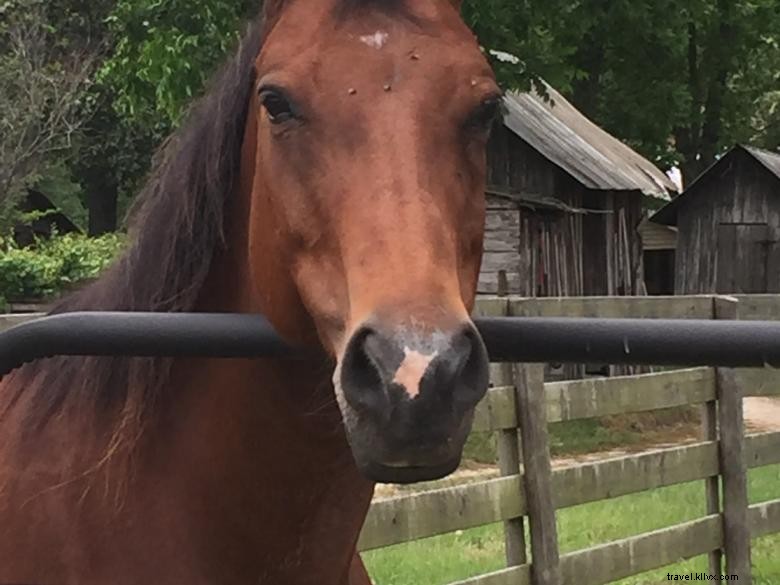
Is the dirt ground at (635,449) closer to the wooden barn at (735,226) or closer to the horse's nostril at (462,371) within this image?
the horse's nostril at (462,371)

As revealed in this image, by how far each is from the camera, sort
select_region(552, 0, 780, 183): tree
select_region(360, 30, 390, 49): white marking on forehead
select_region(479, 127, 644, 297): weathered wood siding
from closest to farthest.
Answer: select_region(360, 30, 390, 49): white marking on forehead, select_region(479, 127, 644, 297): weathered wood siding, select_region(552, 0, 780, 183): tree

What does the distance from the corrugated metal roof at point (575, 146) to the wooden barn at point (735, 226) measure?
119cm

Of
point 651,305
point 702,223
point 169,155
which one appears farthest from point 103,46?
point 169,155

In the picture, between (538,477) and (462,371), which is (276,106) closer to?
(462,371)

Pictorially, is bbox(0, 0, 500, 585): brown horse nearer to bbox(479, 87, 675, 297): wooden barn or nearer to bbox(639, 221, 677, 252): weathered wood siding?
bbox(479, 87, 675, 297): wooden barn

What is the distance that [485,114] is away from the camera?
6.64 feet

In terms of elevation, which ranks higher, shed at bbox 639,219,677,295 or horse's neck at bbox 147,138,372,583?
horse's neck at bbox 147,138,372,583

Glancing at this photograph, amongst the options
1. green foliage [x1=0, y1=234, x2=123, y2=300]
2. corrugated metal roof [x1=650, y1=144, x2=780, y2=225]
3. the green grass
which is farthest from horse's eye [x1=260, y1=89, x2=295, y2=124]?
corrugated metal roof [x1=650, y1=144, x2=780, y2=225]

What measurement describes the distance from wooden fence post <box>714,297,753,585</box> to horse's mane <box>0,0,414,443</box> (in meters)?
4.36

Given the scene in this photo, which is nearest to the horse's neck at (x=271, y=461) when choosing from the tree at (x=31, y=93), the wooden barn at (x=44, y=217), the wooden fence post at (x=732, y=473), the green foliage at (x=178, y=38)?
the wooden fence post at (x=732, y=473)

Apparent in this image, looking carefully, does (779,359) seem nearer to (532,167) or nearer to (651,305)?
(651,305)

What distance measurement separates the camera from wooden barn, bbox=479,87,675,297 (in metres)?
17.2

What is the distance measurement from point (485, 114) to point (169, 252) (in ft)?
2.23

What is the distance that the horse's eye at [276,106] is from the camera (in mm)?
1959
